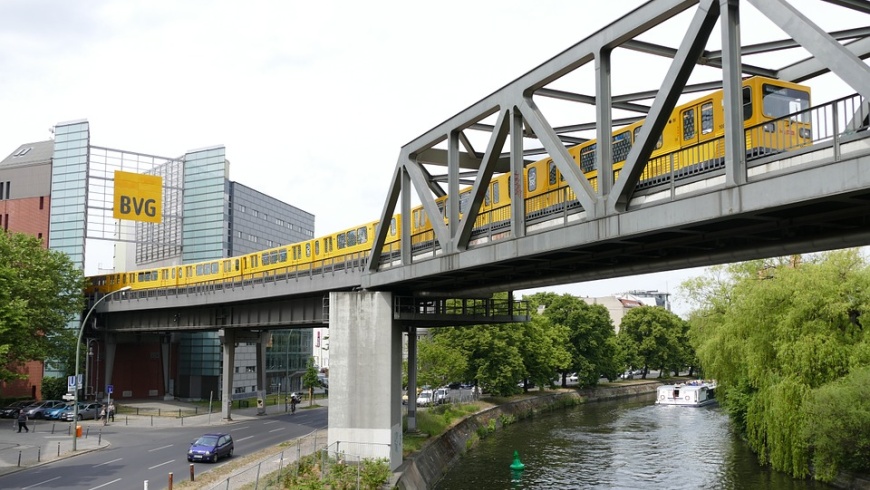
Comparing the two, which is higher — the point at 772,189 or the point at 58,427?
the point at 772,189

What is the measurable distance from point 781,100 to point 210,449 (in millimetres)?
27624

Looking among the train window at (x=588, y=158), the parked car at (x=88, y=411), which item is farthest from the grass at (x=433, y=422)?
the parked car at (x=88, y=411)

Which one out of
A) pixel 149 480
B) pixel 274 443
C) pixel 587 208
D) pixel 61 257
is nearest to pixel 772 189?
pixel 587 208

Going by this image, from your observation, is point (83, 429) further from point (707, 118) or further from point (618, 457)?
point (707, 118)

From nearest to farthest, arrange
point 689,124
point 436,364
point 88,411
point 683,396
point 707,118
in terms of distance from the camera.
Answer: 1. point 707,118
2. point 689,124
3. point 436,364
4. point 88,411
5. point 683,396

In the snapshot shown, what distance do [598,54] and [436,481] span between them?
79.5ft

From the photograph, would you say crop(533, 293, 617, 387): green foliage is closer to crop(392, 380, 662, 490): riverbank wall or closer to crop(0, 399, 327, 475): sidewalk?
crop(392, 380, 662, 490): riverbank wall

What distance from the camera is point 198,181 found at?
80938 millimetres

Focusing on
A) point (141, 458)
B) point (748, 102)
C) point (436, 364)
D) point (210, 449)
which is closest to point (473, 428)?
point (436, 364)

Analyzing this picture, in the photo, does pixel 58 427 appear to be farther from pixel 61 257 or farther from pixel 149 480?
pixel 149 480

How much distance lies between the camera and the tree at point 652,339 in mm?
104688

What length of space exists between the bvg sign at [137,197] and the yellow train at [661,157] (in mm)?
29745

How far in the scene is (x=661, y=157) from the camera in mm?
19031

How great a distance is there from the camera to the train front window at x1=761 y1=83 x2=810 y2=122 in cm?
1819
